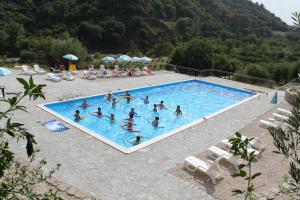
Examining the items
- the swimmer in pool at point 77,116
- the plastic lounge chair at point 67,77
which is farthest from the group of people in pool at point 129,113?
the plastic lounge chair at point 67,77

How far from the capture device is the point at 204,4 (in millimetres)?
79375

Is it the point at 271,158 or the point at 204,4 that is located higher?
the point at 204,4

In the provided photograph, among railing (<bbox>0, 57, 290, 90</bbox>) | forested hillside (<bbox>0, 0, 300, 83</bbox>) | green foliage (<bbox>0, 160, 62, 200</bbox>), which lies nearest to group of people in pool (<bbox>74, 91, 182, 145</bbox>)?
railing (<bbox>0, 57, 290, 90</bbox>)

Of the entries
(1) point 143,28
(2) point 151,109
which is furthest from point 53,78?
(1) point 143,28

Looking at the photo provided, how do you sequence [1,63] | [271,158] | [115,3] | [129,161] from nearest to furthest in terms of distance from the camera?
[129,161] < [271,158] < [1,63] < [115,3]

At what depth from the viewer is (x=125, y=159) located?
8.37 m

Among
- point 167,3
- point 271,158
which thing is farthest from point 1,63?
point 167,3

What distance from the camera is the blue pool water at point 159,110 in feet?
42.8

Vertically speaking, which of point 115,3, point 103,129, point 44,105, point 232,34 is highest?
point 115,3

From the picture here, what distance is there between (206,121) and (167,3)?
62238mm

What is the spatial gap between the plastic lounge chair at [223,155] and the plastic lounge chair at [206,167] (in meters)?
0.69

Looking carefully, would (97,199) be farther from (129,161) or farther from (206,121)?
(206,121)

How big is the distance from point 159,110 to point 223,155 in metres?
7.68

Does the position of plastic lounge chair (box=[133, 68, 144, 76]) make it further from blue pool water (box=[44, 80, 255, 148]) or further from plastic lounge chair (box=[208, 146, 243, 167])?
plastic lounge chair (box=[208, 146, 243, 167])
